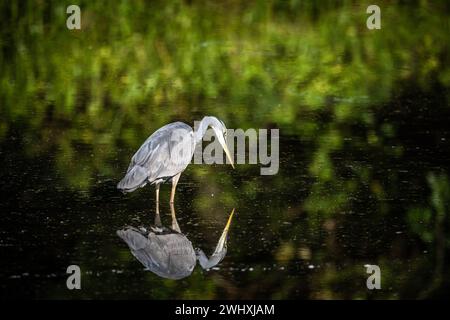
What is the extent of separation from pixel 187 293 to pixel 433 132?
478 cm

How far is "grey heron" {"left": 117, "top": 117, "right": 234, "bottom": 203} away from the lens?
7.70 m

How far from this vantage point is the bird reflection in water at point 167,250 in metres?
6.61

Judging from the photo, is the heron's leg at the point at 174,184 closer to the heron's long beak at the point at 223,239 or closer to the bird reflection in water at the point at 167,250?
the bird reflection in water at the point at 167,250

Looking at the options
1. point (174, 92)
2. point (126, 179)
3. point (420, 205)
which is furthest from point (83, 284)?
point (174, 92)

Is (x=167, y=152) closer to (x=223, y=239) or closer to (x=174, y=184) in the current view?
(x=174, y=184)

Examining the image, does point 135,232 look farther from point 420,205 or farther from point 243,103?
point 243,103

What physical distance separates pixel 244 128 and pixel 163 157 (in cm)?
255

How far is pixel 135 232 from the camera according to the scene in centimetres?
718

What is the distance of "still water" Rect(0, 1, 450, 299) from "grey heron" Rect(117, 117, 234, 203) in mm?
232

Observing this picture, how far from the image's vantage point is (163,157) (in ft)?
25.7

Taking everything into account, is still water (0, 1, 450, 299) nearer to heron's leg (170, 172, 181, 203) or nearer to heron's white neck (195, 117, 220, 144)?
heron's leg (170, 172, 181, 203)

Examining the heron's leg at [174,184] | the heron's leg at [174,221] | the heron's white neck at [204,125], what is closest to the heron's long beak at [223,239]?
the heron's leg at [174,221]

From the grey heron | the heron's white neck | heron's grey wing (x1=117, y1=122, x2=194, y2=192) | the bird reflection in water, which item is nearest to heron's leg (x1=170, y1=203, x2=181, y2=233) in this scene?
the bird reflection in water

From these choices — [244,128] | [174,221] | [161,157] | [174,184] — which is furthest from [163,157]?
[244,128]
